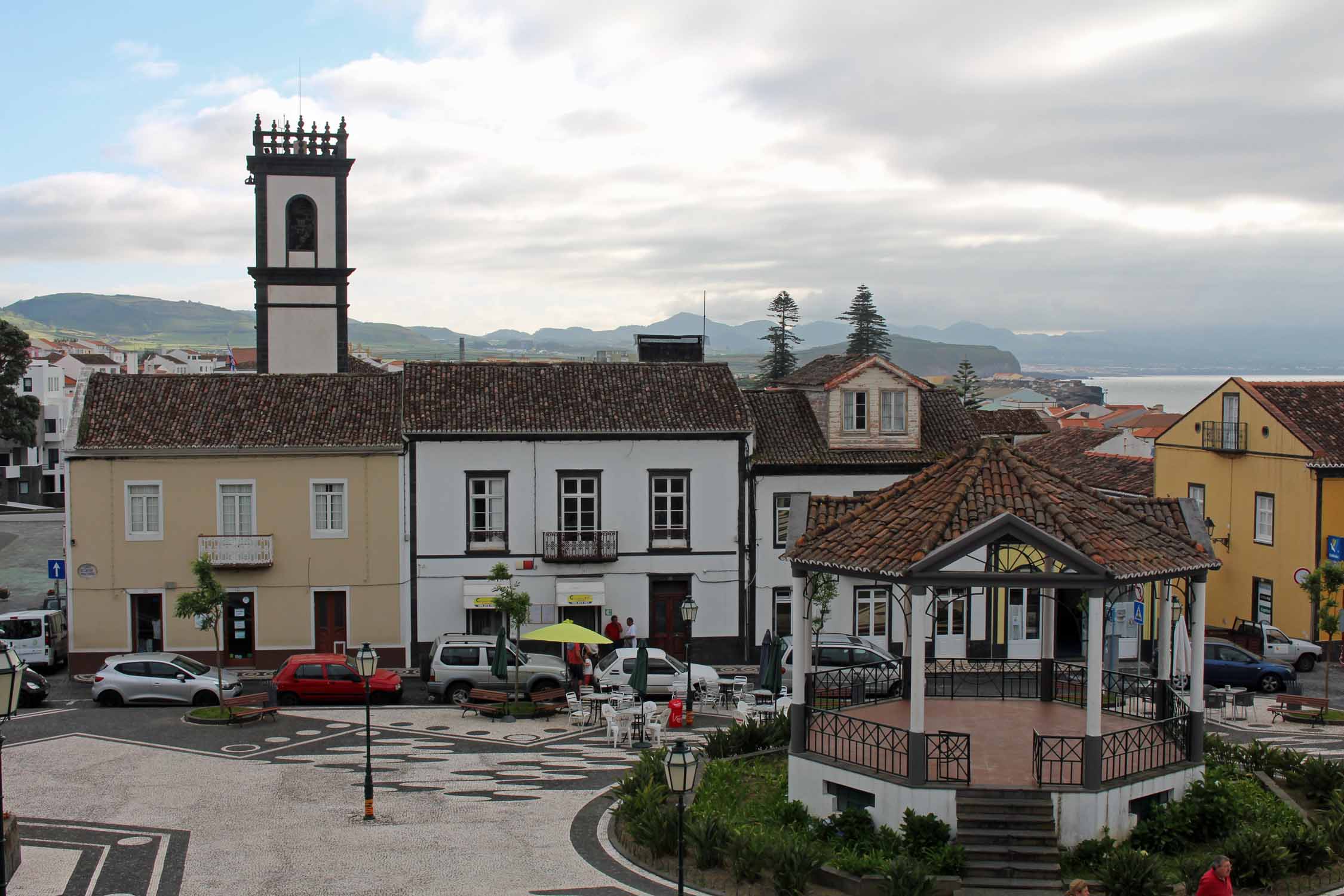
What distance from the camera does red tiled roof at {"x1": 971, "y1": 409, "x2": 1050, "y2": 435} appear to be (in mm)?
44906

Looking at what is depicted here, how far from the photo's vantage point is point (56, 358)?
355 ft

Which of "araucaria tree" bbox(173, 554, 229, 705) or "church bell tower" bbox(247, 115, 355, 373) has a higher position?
"church bell tower" bbox(247, 115, 355, 373)

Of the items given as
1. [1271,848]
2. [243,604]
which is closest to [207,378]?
[243,604]

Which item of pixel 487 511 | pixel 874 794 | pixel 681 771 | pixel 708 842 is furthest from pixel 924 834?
pixel 487 511

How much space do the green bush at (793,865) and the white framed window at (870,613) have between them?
749 inches

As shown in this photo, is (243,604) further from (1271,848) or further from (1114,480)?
(1114,480)

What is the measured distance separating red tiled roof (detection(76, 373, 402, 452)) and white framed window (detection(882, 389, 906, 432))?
13.5m

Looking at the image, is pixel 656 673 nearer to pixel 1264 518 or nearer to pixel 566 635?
pixel 566 635

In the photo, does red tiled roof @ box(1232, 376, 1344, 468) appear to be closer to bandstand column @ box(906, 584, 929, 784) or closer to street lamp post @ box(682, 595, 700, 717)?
street lamp post @ box(682, 595, 700, 717)

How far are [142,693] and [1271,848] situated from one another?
23835 millimetres

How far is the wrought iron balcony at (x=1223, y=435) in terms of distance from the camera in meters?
40.0

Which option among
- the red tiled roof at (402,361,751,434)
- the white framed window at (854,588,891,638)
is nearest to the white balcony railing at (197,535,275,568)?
the red tiled roof at (402,361,751,434)

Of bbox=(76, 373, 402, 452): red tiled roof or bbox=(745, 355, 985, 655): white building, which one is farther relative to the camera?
bbox=(745, 355, 985, 655): white building

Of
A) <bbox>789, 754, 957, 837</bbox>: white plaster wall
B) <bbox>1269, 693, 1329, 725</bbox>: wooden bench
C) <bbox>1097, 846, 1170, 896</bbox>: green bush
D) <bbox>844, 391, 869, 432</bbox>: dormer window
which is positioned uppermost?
<bbox>844, 391, 869, 432</bbox>: dormer window
